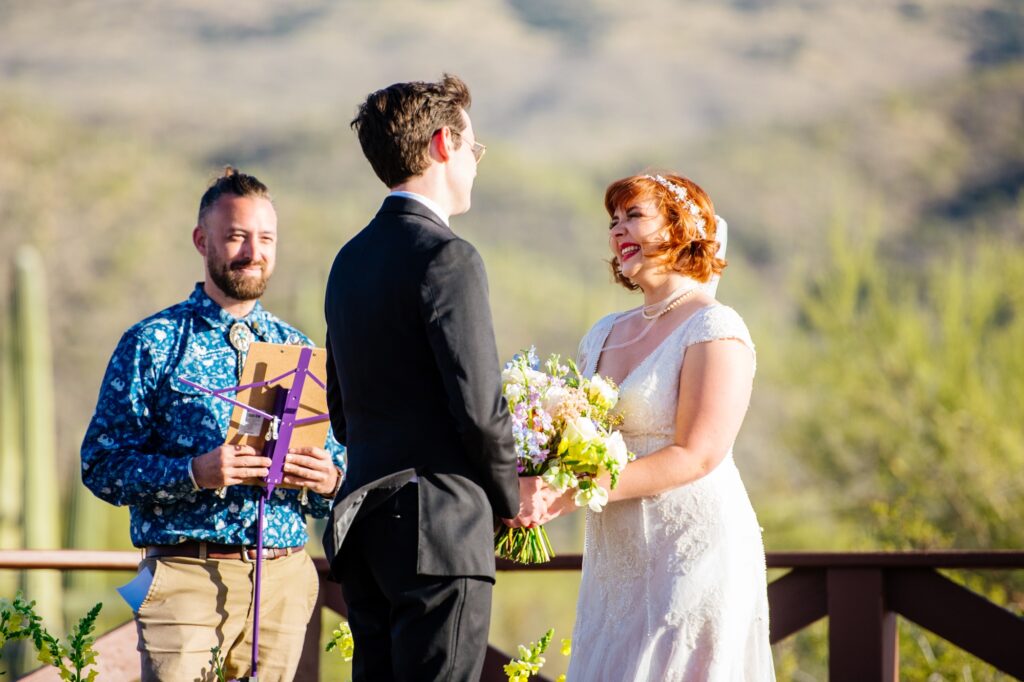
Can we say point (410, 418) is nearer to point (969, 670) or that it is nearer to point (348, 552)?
point (348, 552)

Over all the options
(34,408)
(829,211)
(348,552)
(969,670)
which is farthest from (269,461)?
(829,211)

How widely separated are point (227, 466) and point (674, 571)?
111 centimetres

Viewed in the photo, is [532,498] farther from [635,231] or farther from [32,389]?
[32,389]

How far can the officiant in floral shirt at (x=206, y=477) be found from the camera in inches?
118

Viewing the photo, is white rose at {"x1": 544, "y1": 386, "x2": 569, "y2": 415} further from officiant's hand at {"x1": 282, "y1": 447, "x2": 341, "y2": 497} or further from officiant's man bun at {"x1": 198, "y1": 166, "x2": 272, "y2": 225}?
officiant's man bun at {"x1": 198, "y1": 166, "x2": 272, "y2": 225}

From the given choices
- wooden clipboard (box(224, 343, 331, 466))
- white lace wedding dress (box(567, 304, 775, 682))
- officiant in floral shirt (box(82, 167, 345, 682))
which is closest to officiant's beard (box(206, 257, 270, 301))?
officiant in floral shirt (box(82, 167, 345, 682))

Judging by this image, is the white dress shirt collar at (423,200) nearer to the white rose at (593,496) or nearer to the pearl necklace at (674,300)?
the white rose at (593,496)

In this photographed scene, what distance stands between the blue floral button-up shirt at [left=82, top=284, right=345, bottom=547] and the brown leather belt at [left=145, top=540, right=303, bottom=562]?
0.07ft

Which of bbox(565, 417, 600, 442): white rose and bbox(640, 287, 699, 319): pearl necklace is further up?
bbox(640, 287, 699, 319): pearl necklace

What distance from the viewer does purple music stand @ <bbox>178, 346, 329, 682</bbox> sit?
2.97 metres

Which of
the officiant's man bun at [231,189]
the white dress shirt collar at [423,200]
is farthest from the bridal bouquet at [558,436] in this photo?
the officiant's man bun at [231,189]

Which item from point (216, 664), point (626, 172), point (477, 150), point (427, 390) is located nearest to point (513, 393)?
point (427, 390)

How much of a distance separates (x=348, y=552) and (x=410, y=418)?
0.29 m

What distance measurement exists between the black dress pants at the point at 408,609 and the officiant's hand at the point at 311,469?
2.46 ft
